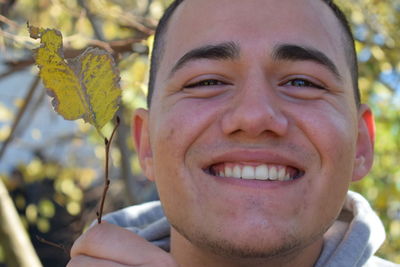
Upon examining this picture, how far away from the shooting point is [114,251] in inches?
50.1

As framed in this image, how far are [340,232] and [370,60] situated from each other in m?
1.79

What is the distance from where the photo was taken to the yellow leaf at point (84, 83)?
1.17 metres

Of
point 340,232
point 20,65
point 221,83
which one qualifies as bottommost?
point 340,232

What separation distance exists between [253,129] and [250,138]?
0.04 m

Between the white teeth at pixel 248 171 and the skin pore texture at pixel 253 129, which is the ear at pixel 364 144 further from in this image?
the white teeth at pixel 248 171

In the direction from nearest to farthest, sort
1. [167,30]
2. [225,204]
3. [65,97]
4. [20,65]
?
[65,97] → [225,204] → [167,30] → [20,65]

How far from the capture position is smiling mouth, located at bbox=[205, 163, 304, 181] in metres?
1.41

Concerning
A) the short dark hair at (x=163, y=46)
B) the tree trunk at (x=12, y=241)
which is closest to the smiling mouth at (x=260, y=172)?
the short dark hair at (x=163, y=46)

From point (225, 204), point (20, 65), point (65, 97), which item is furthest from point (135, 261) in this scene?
point (20, 65)

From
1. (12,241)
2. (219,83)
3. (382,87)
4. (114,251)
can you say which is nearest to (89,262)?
(114,251)

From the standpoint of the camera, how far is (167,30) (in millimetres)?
1786

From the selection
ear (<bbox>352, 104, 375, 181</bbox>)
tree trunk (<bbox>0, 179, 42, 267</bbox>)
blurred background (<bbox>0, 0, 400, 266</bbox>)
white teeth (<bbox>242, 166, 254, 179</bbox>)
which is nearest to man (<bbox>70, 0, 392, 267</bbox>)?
white teeth (<bbox>242, 166, 254, 179</bbox>)

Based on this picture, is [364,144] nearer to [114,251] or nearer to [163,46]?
[163,46]

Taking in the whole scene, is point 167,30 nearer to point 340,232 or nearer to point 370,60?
point 340,232
